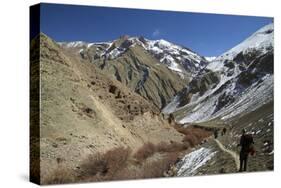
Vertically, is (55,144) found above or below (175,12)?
below

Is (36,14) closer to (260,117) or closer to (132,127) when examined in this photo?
(132,127)

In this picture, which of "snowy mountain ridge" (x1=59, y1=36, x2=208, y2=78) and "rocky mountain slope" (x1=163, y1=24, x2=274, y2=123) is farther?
"rocky mountain slope" (x1=163, y1=24, x2=274, y2=123)

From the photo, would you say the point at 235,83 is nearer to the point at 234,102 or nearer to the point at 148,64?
the point at 234,102

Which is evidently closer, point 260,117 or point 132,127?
point 132,127

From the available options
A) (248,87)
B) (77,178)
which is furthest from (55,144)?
(248,87)

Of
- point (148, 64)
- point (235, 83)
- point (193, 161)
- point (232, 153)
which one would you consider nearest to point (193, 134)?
point (193, 161)

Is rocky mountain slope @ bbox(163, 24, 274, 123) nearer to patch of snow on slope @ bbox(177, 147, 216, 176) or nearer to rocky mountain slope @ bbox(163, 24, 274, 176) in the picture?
rocky mountain slope @ bbox(163, 24, 274, 176)

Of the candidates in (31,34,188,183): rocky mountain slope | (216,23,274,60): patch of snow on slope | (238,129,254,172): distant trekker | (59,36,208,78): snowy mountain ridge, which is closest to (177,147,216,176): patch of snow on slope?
(31,34,188,183): rocky mountain slope
